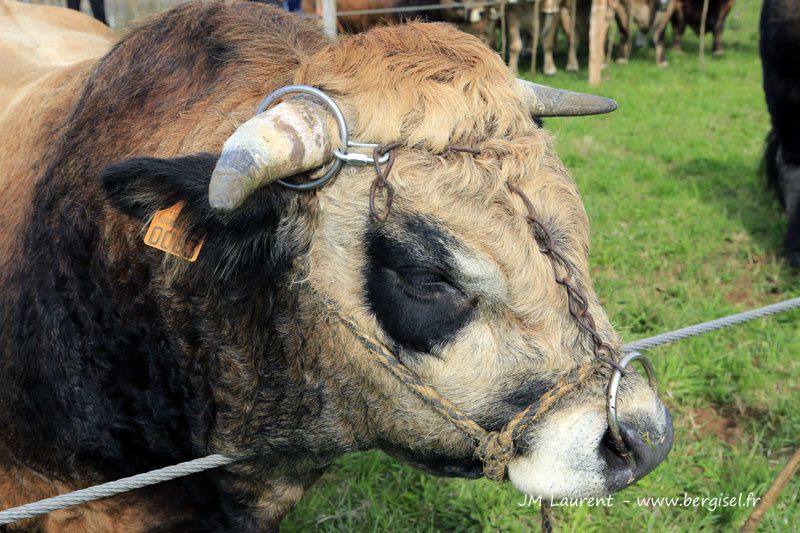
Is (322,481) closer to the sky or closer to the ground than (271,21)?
closer to the ground

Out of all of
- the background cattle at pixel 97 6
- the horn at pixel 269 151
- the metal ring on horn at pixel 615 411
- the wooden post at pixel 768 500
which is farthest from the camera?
the background cattle at pixel 97 6

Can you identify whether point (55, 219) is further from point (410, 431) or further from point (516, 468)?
point (516, 468)

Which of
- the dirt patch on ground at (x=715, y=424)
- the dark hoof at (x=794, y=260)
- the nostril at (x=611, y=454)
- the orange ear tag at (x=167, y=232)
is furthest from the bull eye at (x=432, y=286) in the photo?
the dark hoof at (x=794, y=260)

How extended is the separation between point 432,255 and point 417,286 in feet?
0.29

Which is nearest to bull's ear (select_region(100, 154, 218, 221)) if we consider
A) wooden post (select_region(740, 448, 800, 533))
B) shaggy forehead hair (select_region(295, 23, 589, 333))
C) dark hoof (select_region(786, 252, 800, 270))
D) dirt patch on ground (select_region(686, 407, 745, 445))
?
shaggy forehead hair (select_region(295, 23, 589, 333))

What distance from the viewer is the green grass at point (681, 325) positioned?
11.3 feet

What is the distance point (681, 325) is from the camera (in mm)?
4926

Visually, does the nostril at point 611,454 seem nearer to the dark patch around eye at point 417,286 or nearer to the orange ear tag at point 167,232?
the dark patch around eye at point 417,286

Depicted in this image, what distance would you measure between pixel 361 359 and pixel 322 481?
1795mm

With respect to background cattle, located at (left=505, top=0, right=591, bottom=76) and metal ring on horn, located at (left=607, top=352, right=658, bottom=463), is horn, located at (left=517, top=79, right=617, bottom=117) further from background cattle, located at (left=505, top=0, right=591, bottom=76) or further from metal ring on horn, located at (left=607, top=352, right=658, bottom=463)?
background cattle, located at (left=505, top=0, right=591, bottom=76)

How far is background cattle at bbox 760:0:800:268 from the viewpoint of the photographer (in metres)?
6.00

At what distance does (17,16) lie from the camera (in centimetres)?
440

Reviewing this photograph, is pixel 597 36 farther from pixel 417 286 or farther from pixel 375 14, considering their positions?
pixel 417 286

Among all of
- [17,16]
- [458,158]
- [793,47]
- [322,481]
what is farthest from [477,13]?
[458,158]
